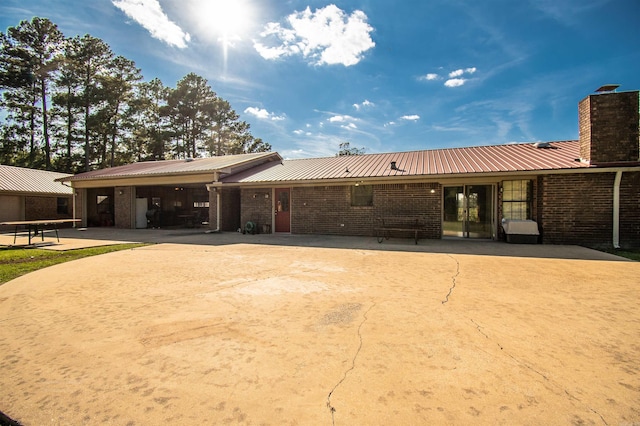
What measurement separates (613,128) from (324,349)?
12.6 m

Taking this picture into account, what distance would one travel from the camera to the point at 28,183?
19.4 m

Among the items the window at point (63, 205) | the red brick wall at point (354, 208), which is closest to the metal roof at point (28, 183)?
the window at point (63, 205)

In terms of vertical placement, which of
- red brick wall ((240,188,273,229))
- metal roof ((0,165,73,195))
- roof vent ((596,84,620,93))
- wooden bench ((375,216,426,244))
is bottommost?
wooden bench ((375,216,426,244))

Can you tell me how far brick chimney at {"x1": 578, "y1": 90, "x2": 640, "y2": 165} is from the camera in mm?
9336

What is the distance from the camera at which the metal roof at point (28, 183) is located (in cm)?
1792

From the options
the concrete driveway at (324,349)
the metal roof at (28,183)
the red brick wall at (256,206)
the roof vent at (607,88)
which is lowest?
the concrete driveway at (324,349)

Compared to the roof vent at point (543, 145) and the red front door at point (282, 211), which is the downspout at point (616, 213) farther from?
the red front door at point (282, 211)

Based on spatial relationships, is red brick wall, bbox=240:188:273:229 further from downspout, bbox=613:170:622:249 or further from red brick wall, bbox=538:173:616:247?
downspout, bbox=613:170:622:249

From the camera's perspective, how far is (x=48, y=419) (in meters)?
1.90

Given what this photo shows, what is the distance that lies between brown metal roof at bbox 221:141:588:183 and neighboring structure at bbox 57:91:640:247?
5cm

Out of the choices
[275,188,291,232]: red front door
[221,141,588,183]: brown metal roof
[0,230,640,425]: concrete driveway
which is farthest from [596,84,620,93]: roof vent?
[275,188,291,232]: red front door

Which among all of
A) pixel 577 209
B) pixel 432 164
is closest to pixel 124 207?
pixel 432 164

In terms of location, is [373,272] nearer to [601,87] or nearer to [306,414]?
[306,414]

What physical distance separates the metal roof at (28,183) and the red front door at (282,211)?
16967 mm
